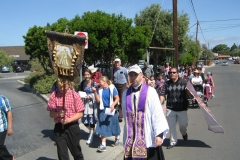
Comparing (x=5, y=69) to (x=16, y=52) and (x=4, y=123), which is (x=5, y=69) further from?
(x=4, y=123)

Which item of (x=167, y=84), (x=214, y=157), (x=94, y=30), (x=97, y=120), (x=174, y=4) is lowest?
(x=214, y=157)

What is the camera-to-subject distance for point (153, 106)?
4172 millimetres

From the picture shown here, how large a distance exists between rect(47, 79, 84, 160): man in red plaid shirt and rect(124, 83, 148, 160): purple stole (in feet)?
3.42

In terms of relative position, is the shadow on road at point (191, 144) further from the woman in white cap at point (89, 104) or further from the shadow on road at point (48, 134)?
the shadow on road at point (48, 134)

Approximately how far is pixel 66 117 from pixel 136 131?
1.27 meters

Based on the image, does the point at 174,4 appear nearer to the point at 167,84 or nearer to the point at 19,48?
the point at 167,84

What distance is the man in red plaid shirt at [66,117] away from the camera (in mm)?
4859

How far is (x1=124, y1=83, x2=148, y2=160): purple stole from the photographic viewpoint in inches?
164

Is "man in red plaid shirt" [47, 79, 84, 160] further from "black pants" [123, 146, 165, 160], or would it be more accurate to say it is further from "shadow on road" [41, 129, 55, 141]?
"shadow on road" [41, 129, 55, 141]

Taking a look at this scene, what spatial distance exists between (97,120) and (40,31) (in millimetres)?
9833

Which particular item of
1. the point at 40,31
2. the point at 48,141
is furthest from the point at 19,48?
the point at 48,141

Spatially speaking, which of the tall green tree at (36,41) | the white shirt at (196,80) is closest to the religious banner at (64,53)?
the white shirt at (196,80)

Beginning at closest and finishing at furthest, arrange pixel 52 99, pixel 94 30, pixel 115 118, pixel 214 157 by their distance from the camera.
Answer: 1. pixel 52 99
2. pixel 214 157
3. pixel 115 118
4. pixel 94 30

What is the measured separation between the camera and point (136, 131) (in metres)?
4.21
